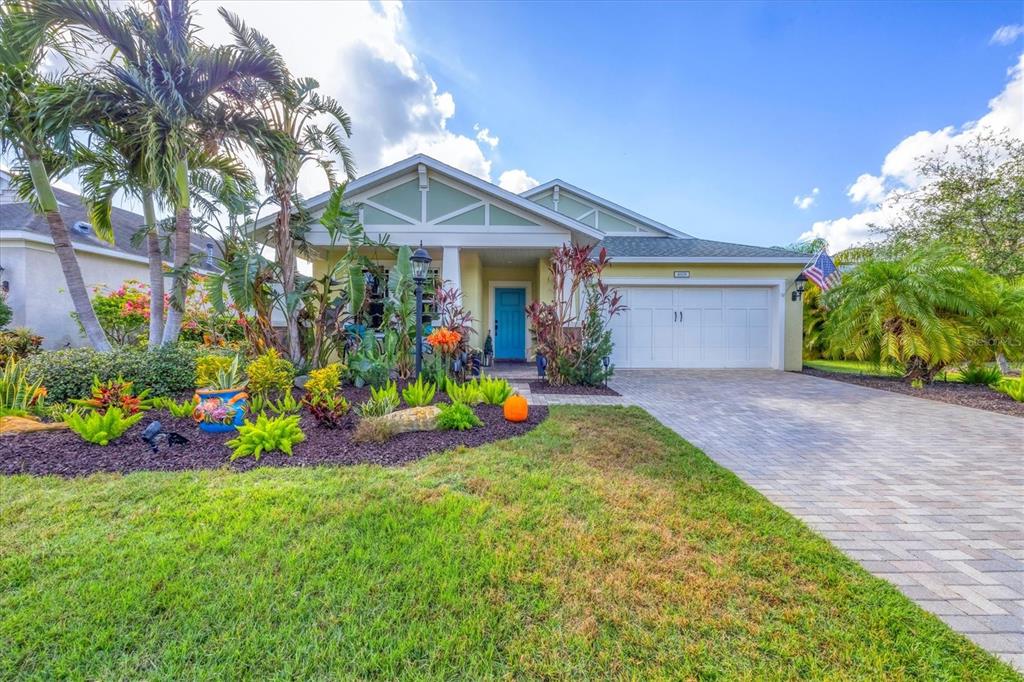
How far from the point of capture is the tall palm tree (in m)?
5.62

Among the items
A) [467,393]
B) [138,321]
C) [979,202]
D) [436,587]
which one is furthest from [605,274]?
[138,321]

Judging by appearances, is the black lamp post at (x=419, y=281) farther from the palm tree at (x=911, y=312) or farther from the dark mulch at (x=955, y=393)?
the dark mulch at (x=955, y=393)

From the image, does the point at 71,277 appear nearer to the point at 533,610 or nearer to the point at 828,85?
the point at 533,610

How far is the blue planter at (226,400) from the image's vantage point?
4.58 meters

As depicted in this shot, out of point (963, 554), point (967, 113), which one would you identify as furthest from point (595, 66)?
point (963, 554)

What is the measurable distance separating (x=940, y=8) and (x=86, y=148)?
16058mm

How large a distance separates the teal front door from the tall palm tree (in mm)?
8000

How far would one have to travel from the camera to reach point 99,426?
405 cm

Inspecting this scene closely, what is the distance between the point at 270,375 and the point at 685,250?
1092 centimetres

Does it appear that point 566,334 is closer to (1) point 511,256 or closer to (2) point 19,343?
(1) point 511,256

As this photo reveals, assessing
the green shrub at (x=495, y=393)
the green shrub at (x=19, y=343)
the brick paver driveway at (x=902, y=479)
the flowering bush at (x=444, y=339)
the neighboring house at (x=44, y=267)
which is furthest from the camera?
the neighboring house at (x=44, y=267)

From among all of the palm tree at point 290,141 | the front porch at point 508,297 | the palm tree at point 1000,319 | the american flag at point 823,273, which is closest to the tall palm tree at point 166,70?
the palm tree at point 290,141

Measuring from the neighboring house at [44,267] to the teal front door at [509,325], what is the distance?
773cm

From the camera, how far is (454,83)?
35.2ft
